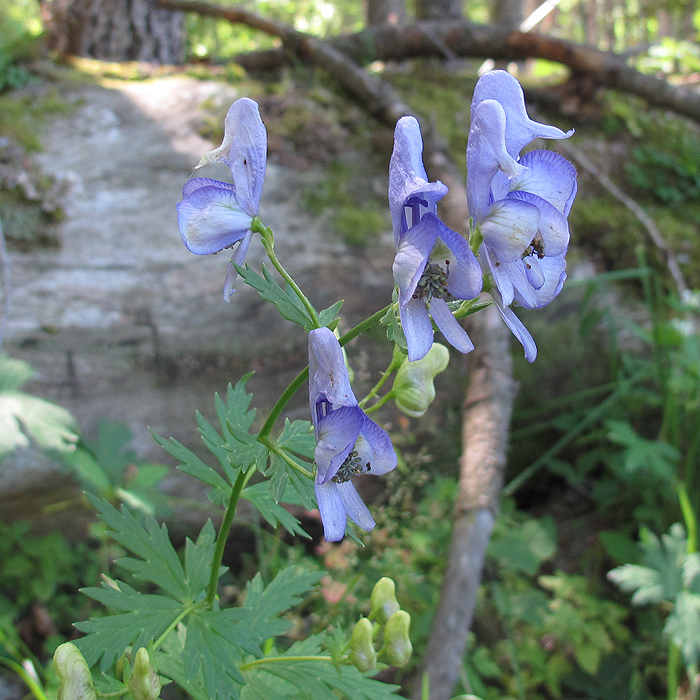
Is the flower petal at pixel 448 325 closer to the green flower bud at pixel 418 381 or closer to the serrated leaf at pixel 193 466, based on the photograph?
the green flower bud at pixel 418 381

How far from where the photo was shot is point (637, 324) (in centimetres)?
302

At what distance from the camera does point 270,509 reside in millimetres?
1084

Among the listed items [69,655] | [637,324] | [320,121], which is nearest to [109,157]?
[320,121]

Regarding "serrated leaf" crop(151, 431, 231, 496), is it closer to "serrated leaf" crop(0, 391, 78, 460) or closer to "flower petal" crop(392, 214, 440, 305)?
"flower petal" crop(392, 214, 440, 305)

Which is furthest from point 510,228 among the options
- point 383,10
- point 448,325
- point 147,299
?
point 383,10

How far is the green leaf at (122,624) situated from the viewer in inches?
37.6

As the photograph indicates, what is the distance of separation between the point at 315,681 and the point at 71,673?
1.32 ft

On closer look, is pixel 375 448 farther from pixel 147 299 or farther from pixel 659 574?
pixel 147 299

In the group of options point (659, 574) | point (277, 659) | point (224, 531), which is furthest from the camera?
point (659, 574)

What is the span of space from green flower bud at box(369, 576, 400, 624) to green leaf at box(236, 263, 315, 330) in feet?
1.74

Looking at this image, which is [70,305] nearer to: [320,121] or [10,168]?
[10,168]

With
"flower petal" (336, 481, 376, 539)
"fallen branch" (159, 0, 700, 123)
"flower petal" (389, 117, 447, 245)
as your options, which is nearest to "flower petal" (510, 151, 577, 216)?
"flower petal" (389, 117, 447, 245)

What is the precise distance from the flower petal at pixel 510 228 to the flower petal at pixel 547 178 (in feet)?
0.24

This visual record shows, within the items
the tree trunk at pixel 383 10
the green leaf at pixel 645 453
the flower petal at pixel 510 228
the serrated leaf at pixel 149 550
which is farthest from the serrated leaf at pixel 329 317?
the tree trunk at pixel 383 10
